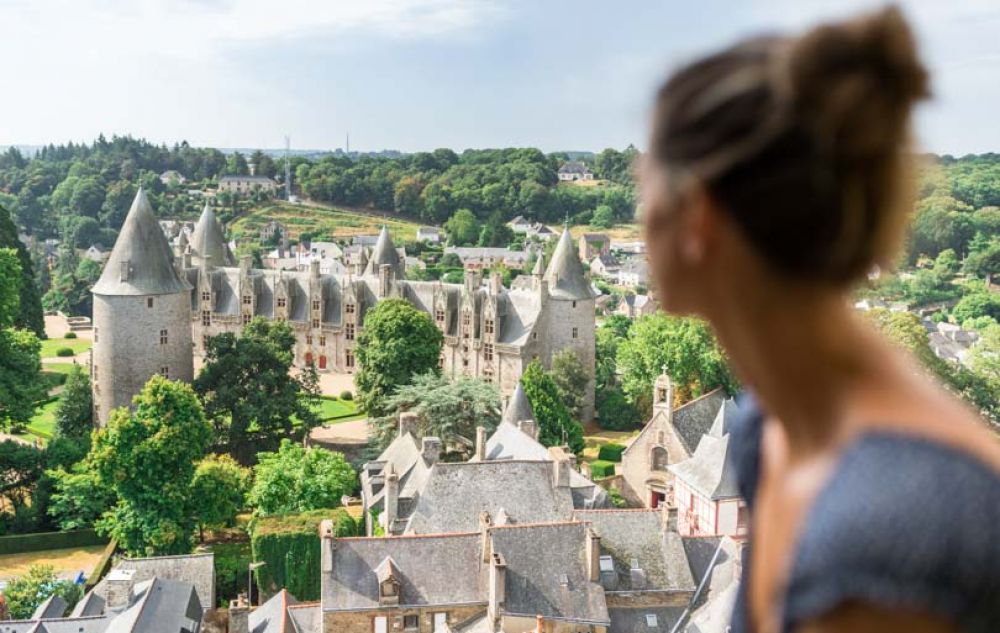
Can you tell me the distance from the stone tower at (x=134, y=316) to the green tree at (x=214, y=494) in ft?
38.7

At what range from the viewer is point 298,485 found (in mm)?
36469

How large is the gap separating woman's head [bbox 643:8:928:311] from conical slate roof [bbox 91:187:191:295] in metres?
48.5

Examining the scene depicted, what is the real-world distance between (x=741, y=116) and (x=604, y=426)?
5471cm

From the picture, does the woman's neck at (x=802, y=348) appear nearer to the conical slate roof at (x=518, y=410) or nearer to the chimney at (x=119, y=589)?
the chimney at (x=119, y=589)

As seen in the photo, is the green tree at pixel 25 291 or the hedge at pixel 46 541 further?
the green tree at pixel 25 291

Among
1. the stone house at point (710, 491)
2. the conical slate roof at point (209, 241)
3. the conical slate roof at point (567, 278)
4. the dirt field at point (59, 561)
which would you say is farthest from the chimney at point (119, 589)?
the conical slate roof at point (209, 241)

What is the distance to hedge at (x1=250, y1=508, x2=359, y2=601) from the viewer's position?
102 feet

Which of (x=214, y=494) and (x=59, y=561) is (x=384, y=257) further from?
(x=59, y=561)

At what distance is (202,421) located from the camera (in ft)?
125

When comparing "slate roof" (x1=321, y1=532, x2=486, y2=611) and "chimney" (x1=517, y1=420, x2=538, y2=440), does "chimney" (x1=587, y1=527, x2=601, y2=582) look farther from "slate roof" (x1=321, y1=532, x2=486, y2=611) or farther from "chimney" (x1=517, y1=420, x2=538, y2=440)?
"chimney" (x1=517, y1=420, x2=538, y2=440)

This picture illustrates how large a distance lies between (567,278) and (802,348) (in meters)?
54.6

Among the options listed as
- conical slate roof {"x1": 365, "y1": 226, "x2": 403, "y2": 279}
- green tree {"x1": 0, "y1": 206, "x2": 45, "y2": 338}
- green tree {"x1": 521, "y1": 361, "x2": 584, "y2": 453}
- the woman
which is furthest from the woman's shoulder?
conical slate roof {"x1": 365, "y1": 226, "x2": 403, "y2": 279}

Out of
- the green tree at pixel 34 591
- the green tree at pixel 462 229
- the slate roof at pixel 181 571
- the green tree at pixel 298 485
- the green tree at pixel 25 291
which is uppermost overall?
the green tree at pixel 462 229

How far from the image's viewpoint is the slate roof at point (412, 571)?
24703 millimetres
